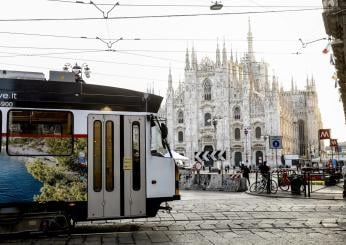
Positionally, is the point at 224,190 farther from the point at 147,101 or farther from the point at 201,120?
the point at 201,120

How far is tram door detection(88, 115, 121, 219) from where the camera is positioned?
8344 millimetres

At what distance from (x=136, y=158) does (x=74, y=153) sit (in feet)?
3.75

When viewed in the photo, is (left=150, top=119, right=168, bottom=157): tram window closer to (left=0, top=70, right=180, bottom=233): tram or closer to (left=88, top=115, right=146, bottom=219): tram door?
(left=0, top=70, right=180, bottom=233): tram

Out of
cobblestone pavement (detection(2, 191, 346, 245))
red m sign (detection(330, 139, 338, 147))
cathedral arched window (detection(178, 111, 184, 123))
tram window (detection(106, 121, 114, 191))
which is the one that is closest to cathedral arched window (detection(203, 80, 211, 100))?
→ cathedral arched window (detection(178, 111, 184, 123))

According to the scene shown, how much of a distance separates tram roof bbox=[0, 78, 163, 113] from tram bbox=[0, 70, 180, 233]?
16 mm

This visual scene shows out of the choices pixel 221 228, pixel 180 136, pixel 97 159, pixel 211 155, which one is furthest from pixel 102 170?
pixel 180 136

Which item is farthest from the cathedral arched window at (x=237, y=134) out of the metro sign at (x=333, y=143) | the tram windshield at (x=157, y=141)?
the tram windshield at (x=157, y=141)

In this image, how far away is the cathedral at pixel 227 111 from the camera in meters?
69.1

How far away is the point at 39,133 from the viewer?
7.97m

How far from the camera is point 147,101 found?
29.0 ft

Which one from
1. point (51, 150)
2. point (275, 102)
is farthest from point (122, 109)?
point (275, 102)

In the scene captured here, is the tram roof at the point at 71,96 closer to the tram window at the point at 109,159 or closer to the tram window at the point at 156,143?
the tram window at the point at 156,143

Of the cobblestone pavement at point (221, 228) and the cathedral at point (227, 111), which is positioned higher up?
the cathedral at point (227, 111)

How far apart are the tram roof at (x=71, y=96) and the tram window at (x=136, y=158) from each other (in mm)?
376
